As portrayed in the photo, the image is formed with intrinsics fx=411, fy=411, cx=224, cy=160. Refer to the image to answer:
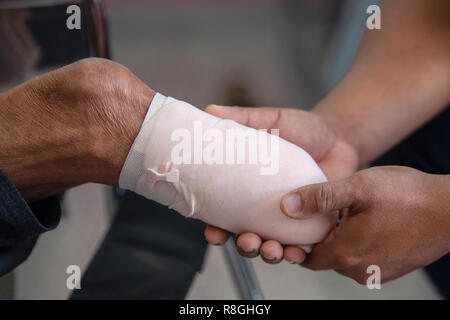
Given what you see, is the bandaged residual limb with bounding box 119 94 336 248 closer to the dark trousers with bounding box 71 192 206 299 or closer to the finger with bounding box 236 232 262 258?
the finger with bounding box 236 232 262 258

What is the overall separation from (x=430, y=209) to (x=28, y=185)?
63 cm

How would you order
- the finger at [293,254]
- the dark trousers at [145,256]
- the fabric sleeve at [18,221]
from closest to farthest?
the fabric sleeve at [18,221] → the finger at [293,254] → the dark trousers at [145,256]

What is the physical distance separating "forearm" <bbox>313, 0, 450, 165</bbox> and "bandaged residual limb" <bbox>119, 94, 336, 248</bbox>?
0.31 m

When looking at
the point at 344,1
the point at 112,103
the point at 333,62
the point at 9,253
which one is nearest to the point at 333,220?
the point at 112,103

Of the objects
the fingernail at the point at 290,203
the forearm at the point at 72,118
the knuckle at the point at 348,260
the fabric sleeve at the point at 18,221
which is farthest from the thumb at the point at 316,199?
the fabric sleeve at the point at 18,221

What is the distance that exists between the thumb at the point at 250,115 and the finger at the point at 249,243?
0.21 meters

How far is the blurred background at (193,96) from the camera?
850mm

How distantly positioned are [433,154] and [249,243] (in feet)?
1.61

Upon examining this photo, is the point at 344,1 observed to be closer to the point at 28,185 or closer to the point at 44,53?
the point at 44,53

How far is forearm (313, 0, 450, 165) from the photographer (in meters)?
0.90

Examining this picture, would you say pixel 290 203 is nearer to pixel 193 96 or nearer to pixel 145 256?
pixel 145 256

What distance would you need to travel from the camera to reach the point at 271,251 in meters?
0.66

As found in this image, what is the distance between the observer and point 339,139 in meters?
0.87

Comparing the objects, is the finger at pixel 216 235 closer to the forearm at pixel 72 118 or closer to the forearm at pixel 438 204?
the forearm at pixel 72 118
